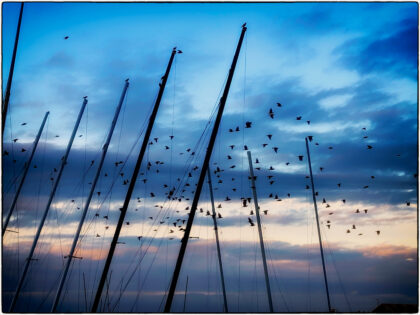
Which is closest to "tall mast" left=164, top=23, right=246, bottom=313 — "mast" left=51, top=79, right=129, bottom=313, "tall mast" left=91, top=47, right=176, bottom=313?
"tall mast" left=91, top=47, right=176, bottom=313

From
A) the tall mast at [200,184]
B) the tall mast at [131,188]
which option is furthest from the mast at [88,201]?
the tall mast at [200,184]

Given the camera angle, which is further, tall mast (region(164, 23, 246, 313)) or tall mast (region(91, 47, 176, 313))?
tall mast (region(91, 47, 176, 313))

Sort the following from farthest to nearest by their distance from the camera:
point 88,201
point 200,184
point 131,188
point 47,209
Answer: point 47,209
point 88,201
point 131,188
point 200,184

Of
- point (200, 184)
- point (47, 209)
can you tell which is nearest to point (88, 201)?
point (47, 209)

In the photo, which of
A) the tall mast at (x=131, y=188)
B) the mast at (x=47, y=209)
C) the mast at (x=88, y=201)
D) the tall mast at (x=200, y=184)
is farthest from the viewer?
the mast at (x=47, y=209)

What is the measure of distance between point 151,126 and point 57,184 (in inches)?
373

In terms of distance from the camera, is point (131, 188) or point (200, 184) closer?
point (200, 184)

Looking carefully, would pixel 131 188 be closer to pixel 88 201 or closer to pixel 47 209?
pixel 88 201

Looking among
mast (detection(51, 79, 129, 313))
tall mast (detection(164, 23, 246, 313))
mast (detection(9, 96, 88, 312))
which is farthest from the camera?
mast (detection(9, 96, 88, 312))

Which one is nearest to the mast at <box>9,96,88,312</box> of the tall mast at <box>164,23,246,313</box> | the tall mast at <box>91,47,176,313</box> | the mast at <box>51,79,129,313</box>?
the mast at <box>51,79,129,313</box>

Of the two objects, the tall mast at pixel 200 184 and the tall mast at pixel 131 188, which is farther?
the tall mast at pixel 131 188

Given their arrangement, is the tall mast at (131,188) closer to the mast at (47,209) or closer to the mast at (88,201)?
the mast at (88,201)

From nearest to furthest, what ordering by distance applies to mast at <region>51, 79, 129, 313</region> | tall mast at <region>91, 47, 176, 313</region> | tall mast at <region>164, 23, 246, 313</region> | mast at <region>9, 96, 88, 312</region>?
tall mast at <region>164, 23, 246, 313</region> < tall mast at <region>91, 47, 176, 313</region> < mast at <region>51, 79, 129, 313</region> < mast at <region>9, 96, 88, 312</region>

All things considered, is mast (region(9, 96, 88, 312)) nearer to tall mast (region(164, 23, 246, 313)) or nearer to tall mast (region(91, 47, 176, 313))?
tall mast (region(91, 47, 176, 313))
